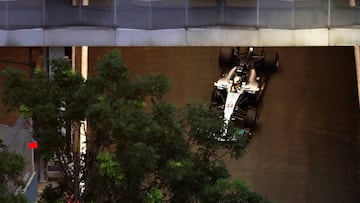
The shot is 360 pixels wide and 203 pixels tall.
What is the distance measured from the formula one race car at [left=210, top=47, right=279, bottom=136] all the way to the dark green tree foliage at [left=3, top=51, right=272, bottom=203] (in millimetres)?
9494

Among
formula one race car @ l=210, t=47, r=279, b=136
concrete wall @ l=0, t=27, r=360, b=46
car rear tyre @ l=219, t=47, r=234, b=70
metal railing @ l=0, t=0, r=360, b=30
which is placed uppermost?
metal railing @ l=0, t=0, r=360, b=30

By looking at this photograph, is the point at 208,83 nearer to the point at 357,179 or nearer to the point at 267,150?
the point at 267,150

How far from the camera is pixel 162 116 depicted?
9102 mm

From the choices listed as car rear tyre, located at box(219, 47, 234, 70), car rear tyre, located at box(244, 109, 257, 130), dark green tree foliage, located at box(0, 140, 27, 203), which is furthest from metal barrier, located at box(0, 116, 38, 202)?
car rear tyre, located at box(219, 47, 234, 70)

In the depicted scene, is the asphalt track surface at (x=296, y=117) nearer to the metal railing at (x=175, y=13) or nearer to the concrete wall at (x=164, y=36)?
the concrete wall at (x=164, y=36)

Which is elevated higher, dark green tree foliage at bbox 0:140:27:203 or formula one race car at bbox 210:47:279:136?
formula one race car at bbox 210:47:279:136

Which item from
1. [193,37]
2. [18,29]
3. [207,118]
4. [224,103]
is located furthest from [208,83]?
[207,118]

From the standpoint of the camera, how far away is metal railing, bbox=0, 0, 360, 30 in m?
17.1

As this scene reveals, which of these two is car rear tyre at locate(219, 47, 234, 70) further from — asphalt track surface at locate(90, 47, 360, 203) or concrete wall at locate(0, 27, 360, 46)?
concrete wall at locate(0, 27, 360, 46)

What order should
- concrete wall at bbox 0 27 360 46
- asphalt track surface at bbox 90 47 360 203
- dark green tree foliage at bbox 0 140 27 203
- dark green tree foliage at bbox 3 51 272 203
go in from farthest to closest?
asphalt track surface at bbox 90 47 360 203, concrete wall at bbox 0 27 360 46, dark green tree foliage at bbox 3 51 272 203, dark green tree foliage at bbox 0 140 27 203

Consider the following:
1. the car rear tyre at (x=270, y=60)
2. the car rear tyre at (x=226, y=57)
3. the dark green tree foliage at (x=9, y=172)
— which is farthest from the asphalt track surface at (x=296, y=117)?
the dark green tree foliage at (x=9, y=172)

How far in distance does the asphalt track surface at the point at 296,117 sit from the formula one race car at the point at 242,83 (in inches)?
22.3

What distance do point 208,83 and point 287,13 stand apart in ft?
14.4

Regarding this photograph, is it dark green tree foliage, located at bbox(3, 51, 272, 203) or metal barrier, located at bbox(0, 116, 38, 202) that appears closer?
dark green tree foliage, located at bbox(3, 51, 272, 203)
